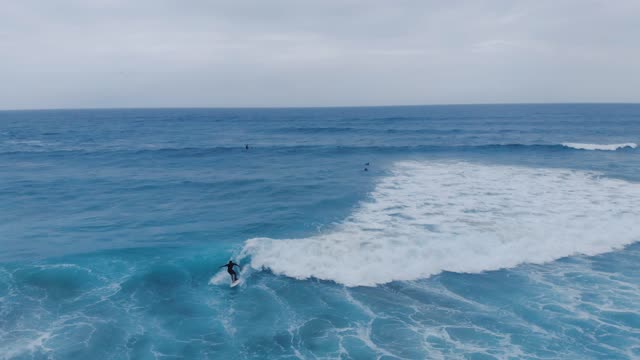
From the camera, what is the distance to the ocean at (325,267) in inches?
612

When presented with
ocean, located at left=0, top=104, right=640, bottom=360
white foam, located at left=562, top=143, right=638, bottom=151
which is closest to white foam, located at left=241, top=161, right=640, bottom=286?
ocean, located at left=0, top=104, right=640, bottom=360

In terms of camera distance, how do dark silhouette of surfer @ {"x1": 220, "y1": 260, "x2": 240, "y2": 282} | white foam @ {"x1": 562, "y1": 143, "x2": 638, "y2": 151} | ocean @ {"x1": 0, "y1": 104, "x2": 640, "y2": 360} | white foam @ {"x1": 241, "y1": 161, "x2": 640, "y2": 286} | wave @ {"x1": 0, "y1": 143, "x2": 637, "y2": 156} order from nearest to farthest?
ocean @ {"x1": 0, "y1": 104, "x2": 640, "y2": 360} → dark silhouette of surfer @ {"x1": 220, "y1": 260, "x2": 240, "y2": 282} → white foam @ {"x1": 241, "y1": 161, "x2": 640, "y2": 286} → white foam @ {"x1": 562, "y1": 143, "x2": 638, "y2": 151} → wave @ {"x1": 0, "y1": 143, "x2": 637, "y2": 156}

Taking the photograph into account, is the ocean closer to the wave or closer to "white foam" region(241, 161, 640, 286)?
"white foam" region(241, 161, 640, 286)

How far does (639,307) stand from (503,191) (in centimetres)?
1875

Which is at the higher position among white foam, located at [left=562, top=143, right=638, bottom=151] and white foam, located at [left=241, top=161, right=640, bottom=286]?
white foam, located at [left=562, top=143, right=638, bottom=151]

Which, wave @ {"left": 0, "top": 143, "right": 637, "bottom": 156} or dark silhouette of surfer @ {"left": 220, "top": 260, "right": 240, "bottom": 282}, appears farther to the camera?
wave @ {"left": 0, "top": 143, "right": 637, "bottom": 156}

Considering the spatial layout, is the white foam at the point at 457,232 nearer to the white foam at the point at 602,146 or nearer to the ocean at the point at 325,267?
the ocean at the point at 325,267

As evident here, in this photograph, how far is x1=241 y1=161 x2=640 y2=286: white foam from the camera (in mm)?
21406

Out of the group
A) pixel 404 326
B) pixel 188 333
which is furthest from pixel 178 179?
pixel 404 326

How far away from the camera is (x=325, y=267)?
21047mm

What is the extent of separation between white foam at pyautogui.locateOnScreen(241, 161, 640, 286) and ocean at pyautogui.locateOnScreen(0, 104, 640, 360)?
118 millimetres

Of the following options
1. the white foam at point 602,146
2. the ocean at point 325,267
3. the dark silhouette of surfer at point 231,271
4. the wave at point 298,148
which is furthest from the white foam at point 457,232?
the wave at point 298,148

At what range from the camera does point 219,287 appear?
20.1 metres

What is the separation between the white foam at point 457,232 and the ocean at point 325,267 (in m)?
0.12
